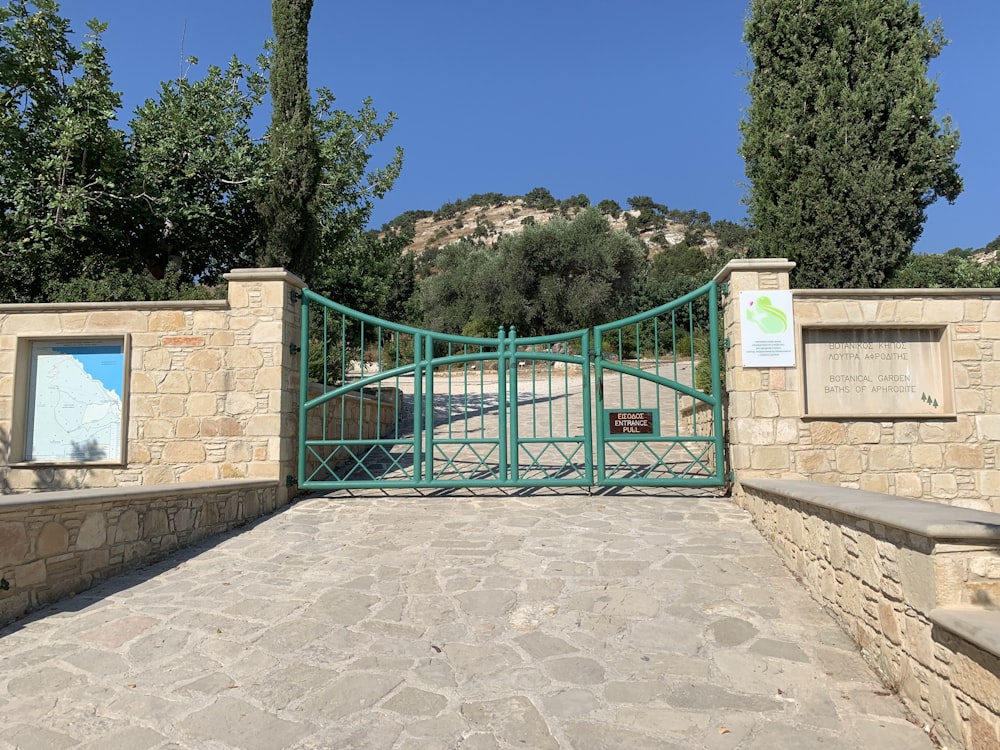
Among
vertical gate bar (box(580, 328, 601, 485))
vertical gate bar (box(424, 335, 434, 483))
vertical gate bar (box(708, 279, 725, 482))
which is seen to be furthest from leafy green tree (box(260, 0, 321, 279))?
vertical gate bar (box(708, 279, 725, 482))

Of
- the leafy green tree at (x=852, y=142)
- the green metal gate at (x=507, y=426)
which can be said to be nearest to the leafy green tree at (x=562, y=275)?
the green metal gate at (x=507, y=426)

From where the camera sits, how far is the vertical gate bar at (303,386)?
6.75 metres

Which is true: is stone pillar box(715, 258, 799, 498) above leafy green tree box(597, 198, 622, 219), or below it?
below

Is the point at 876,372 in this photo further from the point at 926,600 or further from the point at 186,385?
the point at 186,385

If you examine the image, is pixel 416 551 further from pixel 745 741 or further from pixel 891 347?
pixel 891 347

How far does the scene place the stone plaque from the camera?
6.04 metres

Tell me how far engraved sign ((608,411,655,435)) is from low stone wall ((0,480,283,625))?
4.00 meters

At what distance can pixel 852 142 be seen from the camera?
11492mm

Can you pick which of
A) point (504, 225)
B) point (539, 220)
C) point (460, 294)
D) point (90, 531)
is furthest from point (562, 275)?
point (504, 225)

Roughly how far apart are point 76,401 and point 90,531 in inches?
114

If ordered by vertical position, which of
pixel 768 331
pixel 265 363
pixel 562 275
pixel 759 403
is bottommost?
pixel 759 403

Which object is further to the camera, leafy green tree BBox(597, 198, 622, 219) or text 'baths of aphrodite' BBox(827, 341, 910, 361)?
leafy green tree BBox(597, 198, 622, 219)

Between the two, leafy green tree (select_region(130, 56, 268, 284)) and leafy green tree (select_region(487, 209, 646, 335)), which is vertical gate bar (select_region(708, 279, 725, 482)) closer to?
leafy green tree (select_region(130, 56, 268, 284))

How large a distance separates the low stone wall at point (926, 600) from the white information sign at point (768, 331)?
2.55 meters
